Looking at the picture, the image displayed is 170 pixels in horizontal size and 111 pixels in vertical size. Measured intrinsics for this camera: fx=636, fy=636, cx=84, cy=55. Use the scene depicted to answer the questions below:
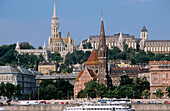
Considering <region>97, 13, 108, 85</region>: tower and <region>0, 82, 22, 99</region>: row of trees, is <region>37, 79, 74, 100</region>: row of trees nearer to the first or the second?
<region>0, 82, 22, 99</region>: row of trees

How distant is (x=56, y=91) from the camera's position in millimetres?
174500

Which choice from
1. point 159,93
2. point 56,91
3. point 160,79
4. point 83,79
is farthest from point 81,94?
point 159,93

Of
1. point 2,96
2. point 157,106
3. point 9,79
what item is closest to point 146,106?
point 157,106

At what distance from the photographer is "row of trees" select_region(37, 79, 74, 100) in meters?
169

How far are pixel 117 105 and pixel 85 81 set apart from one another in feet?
201

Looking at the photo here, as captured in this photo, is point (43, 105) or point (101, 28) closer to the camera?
point (43, 105)

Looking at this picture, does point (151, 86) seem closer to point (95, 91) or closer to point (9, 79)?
point (95, 91)

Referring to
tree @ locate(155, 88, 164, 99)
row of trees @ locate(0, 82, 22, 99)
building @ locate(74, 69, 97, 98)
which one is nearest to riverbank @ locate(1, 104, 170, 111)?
tree @ locate(155, 88, 164, 99)

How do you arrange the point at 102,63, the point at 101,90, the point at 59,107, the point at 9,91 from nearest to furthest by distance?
the point at 59,107 < the point at 9,91 < the point at 101,90 < the point at 102,63

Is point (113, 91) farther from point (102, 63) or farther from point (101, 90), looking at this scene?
point (102, 63)

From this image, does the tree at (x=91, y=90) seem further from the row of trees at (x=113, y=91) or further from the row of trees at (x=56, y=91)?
the row of trees at (x=56, y=91)

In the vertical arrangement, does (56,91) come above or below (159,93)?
above

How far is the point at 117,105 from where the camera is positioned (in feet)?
401

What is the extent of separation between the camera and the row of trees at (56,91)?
168750 millimetres
